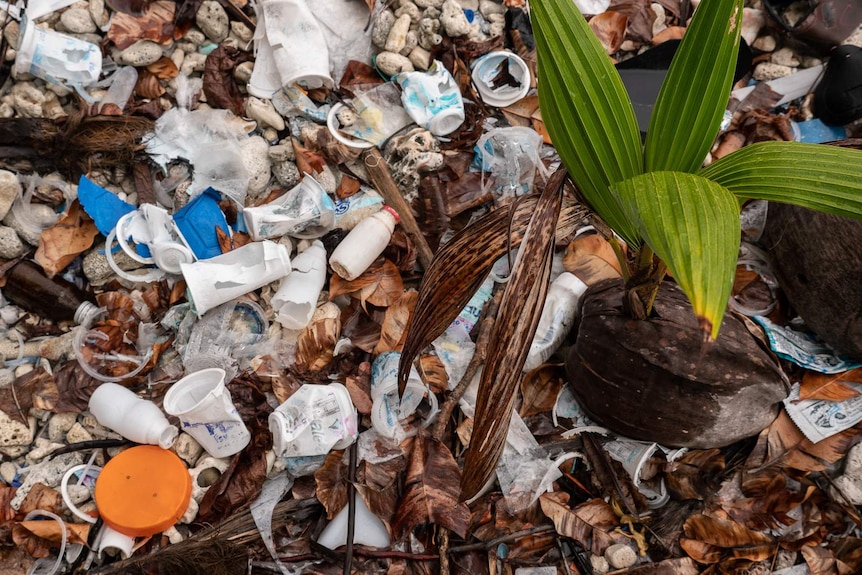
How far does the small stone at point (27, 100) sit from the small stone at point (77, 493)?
108cm

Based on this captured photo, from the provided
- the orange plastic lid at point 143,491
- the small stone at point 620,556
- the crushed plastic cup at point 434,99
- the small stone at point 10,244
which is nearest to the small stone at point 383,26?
the crushed plastic cup at point 434,99

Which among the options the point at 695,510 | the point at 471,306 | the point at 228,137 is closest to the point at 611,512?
the point at 695,510

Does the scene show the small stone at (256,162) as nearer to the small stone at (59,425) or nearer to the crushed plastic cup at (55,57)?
the crushed plastic cup at (55,57)

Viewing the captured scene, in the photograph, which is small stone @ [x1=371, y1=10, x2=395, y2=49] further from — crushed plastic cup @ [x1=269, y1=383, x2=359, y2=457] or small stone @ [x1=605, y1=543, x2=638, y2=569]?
small stone @ [x1=605, y1=543, x2=638, y2=569]

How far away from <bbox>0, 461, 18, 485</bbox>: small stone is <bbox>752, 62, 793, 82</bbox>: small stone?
2.43 meters

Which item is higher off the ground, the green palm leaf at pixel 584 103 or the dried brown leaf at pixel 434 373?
the green palm leaf at pixel 584 103

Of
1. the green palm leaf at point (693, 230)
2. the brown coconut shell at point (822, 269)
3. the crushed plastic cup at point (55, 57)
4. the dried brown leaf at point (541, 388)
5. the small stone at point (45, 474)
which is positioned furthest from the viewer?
the crushed plastic cup at point (55, 57)

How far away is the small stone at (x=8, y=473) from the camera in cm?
150

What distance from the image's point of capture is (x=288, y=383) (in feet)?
5.21

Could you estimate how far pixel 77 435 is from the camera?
1.54 metres

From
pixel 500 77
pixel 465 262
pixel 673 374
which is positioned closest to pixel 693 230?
pixel 465 262

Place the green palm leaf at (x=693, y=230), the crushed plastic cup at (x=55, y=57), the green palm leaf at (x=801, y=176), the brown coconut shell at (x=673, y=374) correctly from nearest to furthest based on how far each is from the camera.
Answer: the green palm leaf at (x=693, y=230), the green palm leaf at (x=801, y=176), the brown coconut shell at (x=673, y=374), the crushed plastic cup at (x=55, y=57)

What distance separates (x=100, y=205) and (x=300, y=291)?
0.63 metres

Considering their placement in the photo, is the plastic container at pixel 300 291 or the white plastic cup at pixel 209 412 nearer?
the white plastic cup at pixel 209 412
